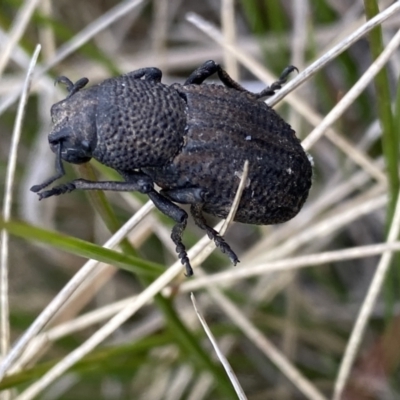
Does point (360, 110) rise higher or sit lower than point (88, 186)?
lower

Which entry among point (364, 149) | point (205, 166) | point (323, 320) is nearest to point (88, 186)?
→ point (205, 166)

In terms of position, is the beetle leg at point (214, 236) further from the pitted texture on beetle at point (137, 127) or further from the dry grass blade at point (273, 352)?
the dry grass blade at point (273, 352)

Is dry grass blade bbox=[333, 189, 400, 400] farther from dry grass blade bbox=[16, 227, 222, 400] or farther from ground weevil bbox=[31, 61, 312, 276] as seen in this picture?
dry grass blade bbox=[16, 227, 222, 400]

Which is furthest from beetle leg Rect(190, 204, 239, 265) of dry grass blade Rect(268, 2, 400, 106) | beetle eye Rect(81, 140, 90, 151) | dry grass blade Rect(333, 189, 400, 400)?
dry grass blade Rect(333, 189, 400, 400)

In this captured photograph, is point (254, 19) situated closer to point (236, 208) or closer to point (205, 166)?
point (205, 166)

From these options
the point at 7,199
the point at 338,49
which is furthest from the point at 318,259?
the point at 7,199

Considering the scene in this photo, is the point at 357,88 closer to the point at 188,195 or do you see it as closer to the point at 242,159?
the point at 242,159

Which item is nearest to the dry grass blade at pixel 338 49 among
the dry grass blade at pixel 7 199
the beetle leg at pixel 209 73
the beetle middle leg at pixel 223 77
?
the beetle middle leg at pixel 223 77
